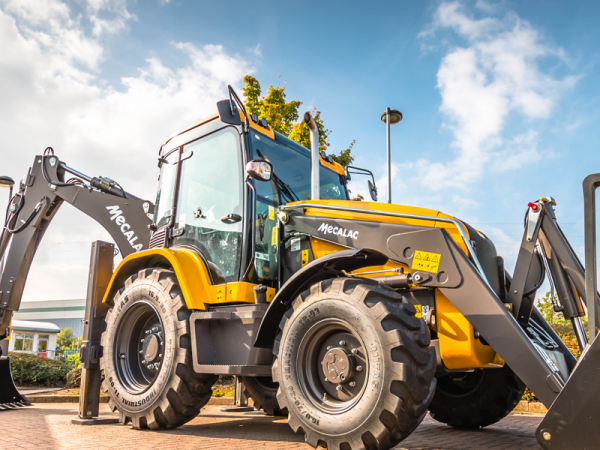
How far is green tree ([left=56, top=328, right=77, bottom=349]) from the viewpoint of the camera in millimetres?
62725

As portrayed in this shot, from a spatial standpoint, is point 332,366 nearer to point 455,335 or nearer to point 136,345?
point 455,335

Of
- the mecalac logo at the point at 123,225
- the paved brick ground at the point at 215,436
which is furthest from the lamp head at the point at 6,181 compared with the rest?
the paved brick ground at the point at 215,436

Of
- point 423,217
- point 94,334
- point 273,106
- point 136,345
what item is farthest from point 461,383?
point 273,106

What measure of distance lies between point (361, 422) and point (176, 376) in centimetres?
208

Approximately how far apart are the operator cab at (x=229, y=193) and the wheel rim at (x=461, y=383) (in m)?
2.19

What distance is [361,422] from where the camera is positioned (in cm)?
343

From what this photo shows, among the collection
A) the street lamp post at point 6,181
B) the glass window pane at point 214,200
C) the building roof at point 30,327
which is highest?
the street lamp post at point 6,181

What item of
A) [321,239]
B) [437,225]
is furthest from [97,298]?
[437,225]

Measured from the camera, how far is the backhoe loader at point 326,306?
3404mm

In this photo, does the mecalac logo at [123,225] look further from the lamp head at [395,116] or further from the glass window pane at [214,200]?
the lamp head at [395,116]

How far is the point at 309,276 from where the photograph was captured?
4.23 m

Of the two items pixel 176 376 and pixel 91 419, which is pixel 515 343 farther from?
pixel 91 419

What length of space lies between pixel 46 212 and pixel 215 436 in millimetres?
5451

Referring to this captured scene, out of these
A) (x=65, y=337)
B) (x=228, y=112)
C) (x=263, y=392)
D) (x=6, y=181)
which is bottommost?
(x=65, y=337)
